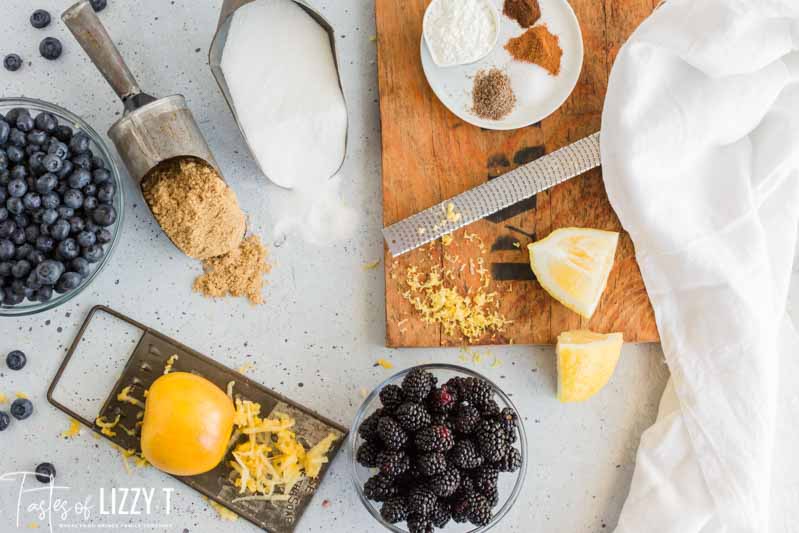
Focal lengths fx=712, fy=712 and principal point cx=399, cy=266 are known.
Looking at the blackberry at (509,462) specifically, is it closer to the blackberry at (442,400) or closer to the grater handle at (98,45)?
the blackberry at (442,400)

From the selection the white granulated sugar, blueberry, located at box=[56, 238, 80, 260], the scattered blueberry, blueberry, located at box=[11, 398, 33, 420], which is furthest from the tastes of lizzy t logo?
the white granulated sugar

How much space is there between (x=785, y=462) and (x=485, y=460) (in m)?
0.67

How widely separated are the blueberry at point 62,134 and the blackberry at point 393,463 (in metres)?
0.85

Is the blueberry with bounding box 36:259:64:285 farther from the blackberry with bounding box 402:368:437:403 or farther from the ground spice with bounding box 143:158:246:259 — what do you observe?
the blackberry with bounding box 402:368:437:403

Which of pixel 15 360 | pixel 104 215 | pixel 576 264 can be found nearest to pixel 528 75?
pixel 576 264

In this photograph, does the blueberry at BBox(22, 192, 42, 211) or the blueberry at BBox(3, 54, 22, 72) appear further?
the blueberry at BBox(3, 54, 22, 72)

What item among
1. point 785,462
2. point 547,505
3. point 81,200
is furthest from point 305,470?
point 785,462

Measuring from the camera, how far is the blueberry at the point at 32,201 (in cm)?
130

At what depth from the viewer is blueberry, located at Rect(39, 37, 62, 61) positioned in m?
1.51

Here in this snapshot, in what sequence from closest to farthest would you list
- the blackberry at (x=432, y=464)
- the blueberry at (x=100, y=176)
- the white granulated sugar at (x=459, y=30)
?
the blackberry at (x=432, y=464)
the blueberry at (x=100, y=176)
the white granulated sugar at (x=459, y=30)

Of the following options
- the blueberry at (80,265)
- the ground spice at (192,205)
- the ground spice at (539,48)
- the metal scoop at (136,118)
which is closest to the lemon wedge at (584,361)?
the ground spice at (539,48)

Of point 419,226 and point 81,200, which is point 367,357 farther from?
point 81,200

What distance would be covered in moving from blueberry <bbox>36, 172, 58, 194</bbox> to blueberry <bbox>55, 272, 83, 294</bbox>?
16 centimetres

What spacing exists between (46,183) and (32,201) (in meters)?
0.05
